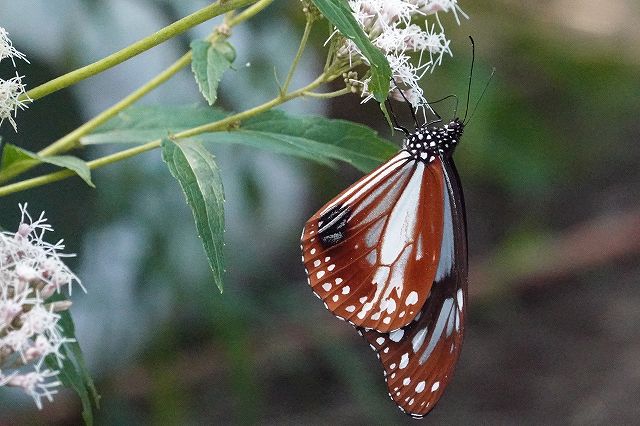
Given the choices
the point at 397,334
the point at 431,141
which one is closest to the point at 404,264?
the point at 397,334

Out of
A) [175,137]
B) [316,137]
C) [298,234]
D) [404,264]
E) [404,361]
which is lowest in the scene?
[298,234]

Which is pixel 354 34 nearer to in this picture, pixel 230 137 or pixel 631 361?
pixel 230 137

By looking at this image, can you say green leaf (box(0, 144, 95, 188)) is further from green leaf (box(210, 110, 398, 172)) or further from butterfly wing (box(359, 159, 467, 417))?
butterfly wing (box(359, 159, 467, 417))

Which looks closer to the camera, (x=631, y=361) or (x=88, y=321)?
(x=88, y=321)

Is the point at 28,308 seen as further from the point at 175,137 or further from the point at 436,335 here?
the point at 436,335

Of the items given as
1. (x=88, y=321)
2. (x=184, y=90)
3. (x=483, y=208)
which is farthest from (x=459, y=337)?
(x=483, y=208)
